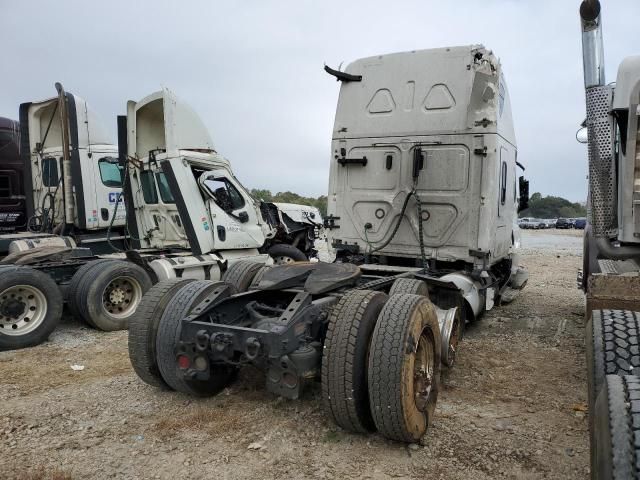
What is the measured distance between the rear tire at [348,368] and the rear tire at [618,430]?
1.54 meters

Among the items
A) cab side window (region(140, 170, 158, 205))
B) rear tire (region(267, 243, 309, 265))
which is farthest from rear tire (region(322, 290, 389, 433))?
rear tire (region(267, 243, 309, 265))

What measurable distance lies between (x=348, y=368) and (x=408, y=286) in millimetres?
1278

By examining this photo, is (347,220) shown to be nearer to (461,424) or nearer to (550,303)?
(461,424)

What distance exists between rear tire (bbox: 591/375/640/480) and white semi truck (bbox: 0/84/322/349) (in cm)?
583

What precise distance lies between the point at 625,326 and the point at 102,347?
16.8 ft

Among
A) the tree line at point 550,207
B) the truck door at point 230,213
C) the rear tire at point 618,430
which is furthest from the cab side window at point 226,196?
the tree line at point 550,207

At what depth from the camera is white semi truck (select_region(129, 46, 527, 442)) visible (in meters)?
3.20

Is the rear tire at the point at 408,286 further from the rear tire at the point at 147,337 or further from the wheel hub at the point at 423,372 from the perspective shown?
the rear tire at the point at 147,337

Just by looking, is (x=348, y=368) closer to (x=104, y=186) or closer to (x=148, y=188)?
(x=148, y=188)

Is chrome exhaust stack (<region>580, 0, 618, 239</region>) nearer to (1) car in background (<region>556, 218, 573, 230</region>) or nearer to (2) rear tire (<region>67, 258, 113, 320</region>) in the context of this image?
(2) rear tire (<region>67, 258, 113, 320</region>)

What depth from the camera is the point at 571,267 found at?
45.1 feet

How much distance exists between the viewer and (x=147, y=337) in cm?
380

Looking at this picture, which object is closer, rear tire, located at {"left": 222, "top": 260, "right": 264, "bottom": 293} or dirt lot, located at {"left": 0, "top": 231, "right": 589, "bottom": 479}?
dirt lot, located at {"left": 0, "top": 231, "right": 589, "bottom": 479}

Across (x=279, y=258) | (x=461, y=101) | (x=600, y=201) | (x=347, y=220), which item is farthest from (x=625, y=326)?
(x=279, y=258)
